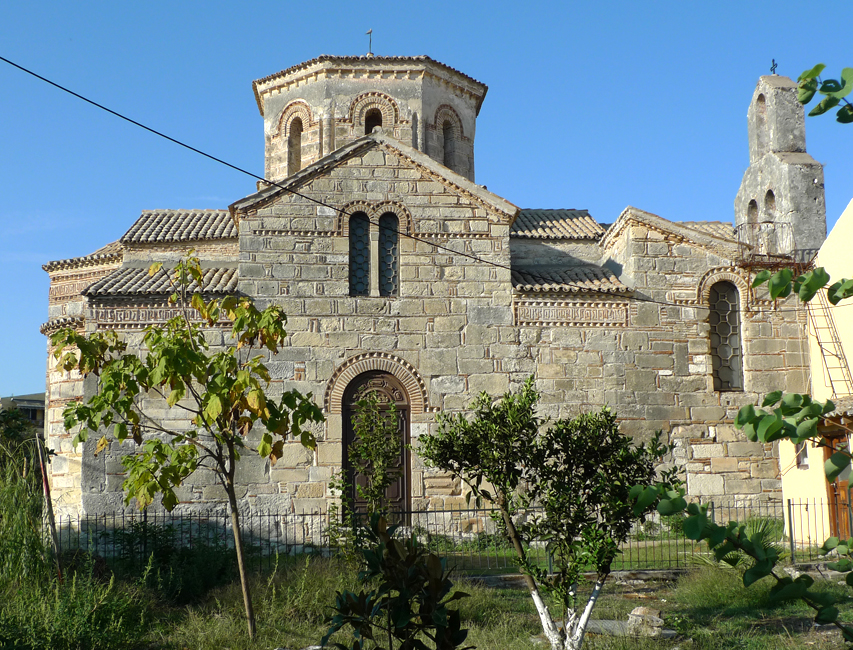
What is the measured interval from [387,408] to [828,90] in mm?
11009

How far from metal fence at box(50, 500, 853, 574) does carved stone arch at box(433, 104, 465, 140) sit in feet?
27.8

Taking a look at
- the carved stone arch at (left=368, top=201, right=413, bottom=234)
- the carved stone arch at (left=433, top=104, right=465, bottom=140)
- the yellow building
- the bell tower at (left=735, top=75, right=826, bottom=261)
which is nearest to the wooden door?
the yellow building

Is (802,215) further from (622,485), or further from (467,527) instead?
(622,485)

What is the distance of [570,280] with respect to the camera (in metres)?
14.1

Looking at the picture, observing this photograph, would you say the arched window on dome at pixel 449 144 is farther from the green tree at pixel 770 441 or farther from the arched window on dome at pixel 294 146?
the green tree at pixel 770 441

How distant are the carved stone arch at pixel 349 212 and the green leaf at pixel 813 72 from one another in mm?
11433

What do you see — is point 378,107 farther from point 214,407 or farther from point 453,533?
point 214,407

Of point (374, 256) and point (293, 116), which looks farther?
point (293, 116)

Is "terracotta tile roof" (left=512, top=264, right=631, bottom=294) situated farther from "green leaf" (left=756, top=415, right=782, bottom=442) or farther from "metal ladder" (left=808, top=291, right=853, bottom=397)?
"green leaf" (left=756, top=415, right=782, bottom=442)

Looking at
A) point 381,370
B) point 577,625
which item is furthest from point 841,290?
point 381,370

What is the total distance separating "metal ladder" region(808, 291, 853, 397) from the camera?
12180 millimetres

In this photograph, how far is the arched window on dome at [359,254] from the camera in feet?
45.1

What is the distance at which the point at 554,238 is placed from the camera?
16.0 m

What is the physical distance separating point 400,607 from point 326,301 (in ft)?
32.7
